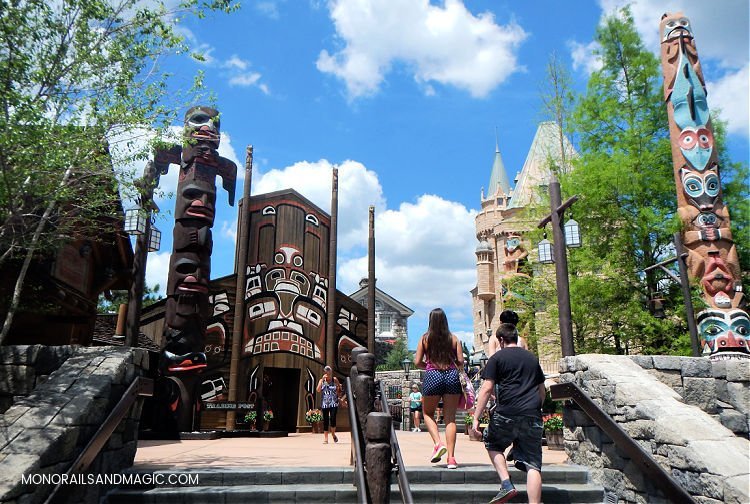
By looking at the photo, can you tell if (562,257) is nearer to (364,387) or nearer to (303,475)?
(364,387)

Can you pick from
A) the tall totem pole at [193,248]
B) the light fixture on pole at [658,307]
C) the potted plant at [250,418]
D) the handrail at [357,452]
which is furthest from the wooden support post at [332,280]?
the handrail at [357,452]

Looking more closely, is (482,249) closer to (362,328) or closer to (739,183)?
(362,328)

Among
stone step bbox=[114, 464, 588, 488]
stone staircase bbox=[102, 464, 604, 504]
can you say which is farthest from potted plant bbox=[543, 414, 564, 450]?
stone step bbox=[114, 464, 588, 488]

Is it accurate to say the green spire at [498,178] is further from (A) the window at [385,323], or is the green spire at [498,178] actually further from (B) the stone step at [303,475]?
(B) the stone step at [303,475]

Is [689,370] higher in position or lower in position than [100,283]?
lower

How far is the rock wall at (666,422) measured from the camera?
4.59 metres

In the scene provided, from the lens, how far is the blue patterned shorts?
5.98 metres

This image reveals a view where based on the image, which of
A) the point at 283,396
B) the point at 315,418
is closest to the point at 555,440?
the point at 315,418

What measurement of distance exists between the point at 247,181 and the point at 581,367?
1393cm

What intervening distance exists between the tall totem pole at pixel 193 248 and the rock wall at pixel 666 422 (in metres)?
9.57

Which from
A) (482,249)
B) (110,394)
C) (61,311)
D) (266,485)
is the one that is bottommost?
(266,485)

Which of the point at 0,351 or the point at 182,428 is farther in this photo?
the point at 182,428

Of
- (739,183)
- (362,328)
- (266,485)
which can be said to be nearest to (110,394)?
(266,485)

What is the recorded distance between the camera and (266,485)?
574 centimetres
